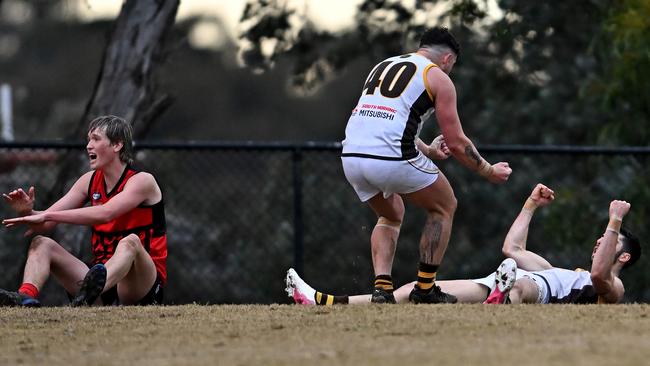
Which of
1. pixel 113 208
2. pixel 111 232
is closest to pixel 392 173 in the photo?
pixel 113 208

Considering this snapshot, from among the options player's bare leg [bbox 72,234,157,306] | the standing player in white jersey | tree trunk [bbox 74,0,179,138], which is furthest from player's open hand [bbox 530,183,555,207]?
Answer: tree trunk [bbox 74,0,179,138]

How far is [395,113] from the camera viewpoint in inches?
349

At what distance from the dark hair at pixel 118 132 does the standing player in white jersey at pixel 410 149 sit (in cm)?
147

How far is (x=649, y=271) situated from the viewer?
13.9 m

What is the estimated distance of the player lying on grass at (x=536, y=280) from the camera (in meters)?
9.40

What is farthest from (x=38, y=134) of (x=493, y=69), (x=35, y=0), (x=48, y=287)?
(x=48, y=287)

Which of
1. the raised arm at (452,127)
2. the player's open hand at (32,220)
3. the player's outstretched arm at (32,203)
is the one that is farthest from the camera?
the raised arm at (452,127)

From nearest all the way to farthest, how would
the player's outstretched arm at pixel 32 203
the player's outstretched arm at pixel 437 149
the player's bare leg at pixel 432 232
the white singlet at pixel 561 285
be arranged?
the player's outstretched arm at pixel 32 203 → the player's bare leg at pixel 432 232 → the player's outstretched arm at pixel 437 149 → the white singlet at pixel 561 285

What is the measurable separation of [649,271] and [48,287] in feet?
19.1

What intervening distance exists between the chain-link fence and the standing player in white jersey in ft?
9.38

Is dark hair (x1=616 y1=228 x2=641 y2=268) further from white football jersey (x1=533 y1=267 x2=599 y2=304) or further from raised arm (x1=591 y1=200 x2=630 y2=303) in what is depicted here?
raised arm (x1=591 y1=200 x2=630 y2=303)

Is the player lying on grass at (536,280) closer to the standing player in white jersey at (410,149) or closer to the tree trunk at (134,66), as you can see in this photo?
the standing player in white jersey at (410,149)

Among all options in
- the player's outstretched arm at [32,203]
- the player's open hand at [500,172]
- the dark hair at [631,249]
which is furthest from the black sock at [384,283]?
the player's outstretched arm at [32,203]

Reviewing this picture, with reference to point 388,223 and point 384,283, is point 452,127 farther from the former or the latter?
point 384,283
